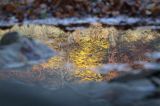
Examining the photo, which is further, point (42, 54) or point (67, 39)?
point (67, 39)

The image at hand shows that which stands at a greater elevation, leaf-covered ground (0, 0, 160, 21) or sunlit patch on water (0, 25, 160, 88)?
leaf-covered ground (0, 0, 160, 21)

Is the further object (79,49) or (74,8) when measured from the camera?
(74,8)

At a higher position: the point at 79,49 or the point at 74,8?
the point at 74,8

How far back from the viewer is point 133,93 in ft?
12.2

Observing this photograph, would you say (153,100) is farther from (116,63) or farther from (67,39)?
(67,39)

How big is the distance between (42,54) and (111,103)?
2270mm

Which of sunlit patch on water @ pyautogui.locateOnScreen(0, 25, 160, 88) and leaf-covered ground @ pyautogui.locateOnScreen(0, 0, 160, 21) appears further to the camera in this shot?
leaf-covered ground @ pyautogui.locateOnScreen(0, 0, 160, 21)

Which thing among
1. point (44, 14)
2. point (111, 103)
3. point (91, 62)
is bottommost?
point (111, 103)

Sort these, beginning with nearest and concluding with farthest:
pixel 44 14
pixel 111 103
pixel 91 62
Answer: pixel 111 103
pixel 91 62
pixel 44 14

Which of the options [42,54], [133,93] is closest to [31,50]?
[42,54]

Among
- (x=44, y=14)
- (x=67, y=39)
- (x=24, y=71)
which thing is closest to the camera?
(x=24, y=71)

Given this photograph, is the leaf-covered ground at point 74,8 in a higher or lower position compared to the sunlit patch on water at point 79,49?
higher

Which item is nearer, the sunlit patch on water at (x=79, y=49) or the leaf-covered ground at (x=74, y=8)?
the sunlit patch on water at (x=79, y=49)

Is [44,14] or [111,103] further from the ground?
[44,14]
